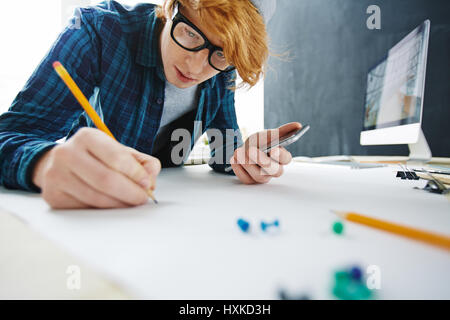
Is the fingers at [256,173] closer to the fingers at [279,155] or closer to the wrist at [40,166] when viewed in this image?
the fingers at [279,155]

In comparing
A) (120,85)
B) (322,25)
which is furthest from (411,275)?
(322,25)

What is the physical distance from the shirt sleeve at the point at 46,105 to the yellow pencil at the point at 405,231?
1.26 feet

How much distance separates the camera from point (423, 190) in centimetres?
42

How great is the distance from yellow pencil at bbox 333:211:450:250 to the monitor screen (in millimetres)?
573

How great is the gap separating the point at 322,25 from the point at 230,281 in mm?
1910

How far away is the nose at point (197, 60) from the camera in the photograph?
1.84 feet

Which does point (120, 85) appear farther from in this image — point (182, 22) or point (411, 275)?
point (411, 275)

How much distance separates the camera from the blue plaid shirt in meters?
0.41

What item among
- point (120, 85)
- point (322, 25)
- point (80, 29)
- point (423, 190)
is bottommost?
point (423, 190)

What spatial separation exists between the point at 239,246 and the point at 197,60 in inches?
19.3

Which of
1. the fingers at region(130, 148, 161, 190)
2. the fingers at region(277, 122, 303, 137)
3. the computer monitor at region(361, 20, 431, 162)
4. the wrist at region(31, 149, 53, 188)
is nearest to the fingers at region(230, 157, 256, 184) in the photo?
the fingers at region(277, 122, 303, 137)

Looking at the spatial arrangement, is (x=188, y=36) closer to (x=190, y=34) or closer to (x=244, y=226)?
(x=190, y=34)
